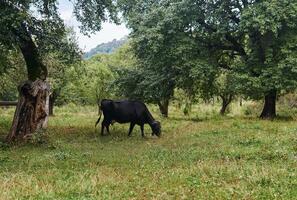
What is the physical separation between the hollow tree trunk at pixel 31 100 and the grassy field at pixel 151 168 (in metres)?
1.00

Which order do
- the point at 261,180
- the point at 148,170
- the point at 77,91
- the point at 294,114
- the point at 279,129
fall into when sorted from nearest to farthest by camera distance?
the point at 261,180
the point at 148,170
the point at 279,129
the point at 294,114
the point at 77,91

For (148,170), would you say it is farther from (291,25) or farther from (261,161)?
(291,25)

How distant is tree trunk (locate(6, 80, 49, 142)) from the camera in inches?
875

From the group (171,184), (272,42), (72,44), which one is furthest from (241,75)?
(171,184)

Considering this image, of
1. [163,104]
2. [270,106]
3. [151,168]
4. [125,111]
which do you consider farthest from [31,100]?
[163,104]

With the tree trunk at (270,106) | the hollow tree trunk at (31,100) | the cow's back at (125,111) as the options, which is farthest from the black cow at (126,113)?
the tree trunk at (270,106)

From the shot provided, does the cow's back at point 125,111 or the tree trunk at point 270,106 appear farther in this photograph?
the tree trunk at point 270,106

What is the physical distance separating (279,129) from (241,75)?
894 cm

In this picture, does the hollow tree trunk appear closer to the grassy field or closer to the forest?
the forest

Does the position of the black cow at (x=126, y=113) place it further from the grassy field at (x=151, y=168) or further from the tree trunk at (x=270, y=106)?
the tree trunk at (x=270, y=106)

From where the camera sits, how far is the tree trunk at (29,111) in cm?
2221

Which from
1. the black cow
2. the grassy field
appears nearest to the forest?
the grassy field

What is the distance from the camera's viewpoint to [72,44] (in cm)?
2405

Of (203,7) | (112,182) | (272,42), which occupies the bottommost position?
(112,182)
